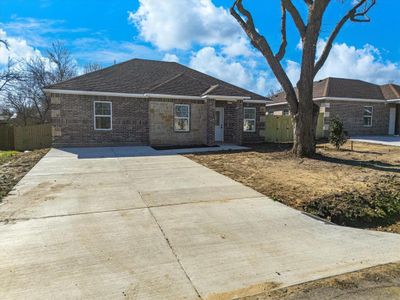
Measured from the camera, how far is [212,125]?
16.4 m

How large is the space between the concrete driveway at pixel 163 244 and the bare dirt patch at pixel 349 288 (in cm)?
13

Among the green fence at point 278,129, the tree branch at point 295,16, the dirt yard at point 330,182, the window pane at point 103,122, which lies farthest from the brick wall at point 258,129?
the window pane at point 103,122

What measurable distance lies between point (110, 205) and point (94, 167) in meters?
4.49

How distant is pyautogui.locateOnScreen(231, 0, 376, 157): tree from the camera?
11.5m

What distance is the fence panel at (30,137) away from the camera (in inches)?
749

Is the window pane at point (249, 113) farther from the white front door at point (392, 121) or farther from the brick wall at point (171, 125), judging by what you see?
the white front door at point (392, 121)

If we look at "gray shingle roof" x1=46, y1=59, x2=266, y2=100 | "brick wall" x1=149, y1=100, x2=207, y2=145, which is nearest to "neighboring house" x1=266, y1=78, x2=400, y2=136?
"gray shingle roof" x1=46, y1=59, x2=266, y2=100

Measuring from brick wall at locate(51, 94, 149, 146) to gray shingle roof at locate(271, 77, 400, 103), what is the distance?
14.1 meters

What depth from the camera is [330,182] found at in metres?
7.79

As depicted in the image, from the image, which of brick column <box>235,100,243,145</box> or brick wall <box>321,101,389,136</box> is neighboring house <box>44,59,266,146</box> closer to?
brick column <box>235,100,243,145</box>

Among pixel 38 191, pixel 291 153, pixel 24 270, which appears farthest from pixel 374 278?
pixel 291 153

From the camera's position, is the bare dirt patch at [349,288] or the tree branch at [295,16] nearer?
the bare dirt patch at [349,288]

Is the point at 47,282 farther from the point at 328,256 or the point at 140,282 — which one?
the point at 328,256

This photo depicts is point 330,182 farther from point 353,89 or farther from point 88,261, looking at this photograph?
point 353,89
